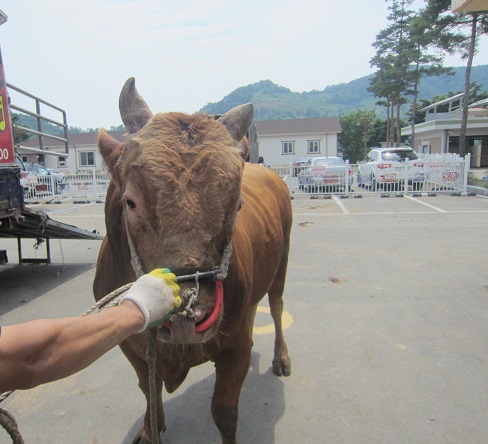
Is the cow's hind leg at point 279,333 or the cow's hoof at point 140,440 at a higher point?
the cow's hind leg at point 279,333

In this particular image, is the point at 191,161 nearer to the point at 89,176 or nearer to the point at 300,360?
the point at 300,360

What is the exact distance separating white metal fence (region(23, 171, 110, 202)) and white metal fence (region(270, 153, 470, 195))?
29.5ft

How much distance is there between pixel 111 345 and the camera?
53.4 inches

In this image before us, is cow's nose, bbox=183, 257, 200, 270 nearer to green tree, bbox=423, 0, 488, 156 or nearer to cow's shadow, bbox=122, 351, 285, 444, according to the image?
cow's shadow, bbox=122, 351, 285, 444

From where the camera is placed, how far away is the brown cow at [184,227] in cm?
168

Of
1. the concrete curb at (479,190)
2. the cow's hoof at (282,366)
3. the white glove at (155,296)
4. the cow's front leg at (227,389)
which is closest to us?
the white glove at (155,296)

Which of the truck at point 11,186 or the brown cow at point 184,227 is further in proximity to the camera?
the truck at point 11,186

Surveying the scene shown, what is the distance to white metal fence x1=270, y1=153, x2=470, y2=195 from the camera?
16.5m

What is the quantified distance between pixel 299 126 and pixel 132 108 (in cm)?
4665

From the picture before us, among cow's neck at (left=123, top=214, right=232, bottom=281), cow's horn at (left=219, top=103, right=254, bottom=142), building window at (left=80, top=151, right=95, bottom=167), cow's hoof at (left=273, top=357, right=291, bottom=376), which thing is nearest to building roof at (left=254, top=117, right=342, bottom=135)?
building window at (left=80, top=151, right=95, bottom=167)

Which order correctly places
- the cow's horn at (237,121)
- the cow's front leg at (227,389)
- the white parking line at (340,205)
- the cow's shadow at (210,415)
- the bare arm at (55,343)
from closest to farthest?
the bare arm at (55,343), the cow's horn at (237,121), the cow's front leg at (227,389), the cow's shadow at (210,415), the white parking line at (340,205)

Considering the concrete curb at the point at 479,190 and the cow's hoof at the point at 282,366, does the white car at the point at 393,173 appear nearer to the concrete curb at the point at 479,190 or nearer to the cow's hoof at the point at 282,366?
the concrete curb at the point at 479,190

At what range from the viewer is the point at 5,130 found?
5.00 metres

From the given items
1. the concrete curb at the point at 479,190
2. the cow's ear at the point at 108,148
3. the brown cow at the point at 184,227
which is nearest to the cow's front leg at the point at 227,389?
the brown cow at the point at 184,227
